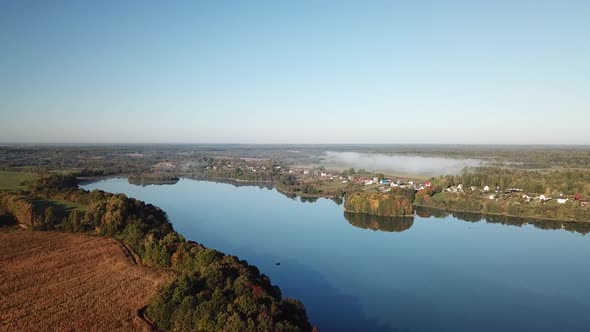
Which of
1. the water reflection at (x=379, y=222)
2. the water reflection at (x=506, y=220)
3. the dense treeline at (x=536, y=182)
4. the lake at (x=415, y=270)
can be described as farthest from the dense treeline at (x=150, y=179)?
the dense treeline at (x=536, y=182)

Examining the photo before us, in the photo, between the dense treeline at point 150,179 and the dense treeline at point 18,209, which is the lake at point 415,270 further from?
Result: the dense treeline at point 150,179

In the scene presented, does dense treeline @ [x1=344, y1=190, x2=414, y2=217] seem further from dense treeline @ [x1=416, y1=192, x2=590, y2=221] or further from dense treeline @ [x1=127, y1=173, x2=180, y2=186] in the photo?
dense treeline @ [x1=127, y1=173, x2=180, y2=186]

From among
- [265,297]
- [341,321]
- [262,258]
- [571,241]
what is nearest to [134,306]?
[265,297]

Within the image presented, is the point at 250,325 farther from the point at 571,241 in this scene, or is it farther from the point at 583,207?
the point at 583,207

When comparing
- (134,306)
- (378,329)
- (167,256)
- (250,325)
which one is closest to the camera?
(250,325)

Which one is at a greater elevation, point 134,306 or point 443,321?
point 134,306

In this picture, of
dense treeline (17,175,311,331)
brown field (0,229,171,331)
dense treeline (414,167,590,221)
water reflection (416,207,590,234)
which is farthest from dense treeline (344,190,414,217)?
brown field (0,229,171,331)

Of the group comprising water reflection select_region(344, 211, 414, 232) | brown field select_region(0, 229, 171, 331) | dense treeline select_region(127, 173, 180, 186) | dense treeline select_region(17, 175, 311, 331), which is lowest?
water reflection select_region(344, 211, 414, 232)
